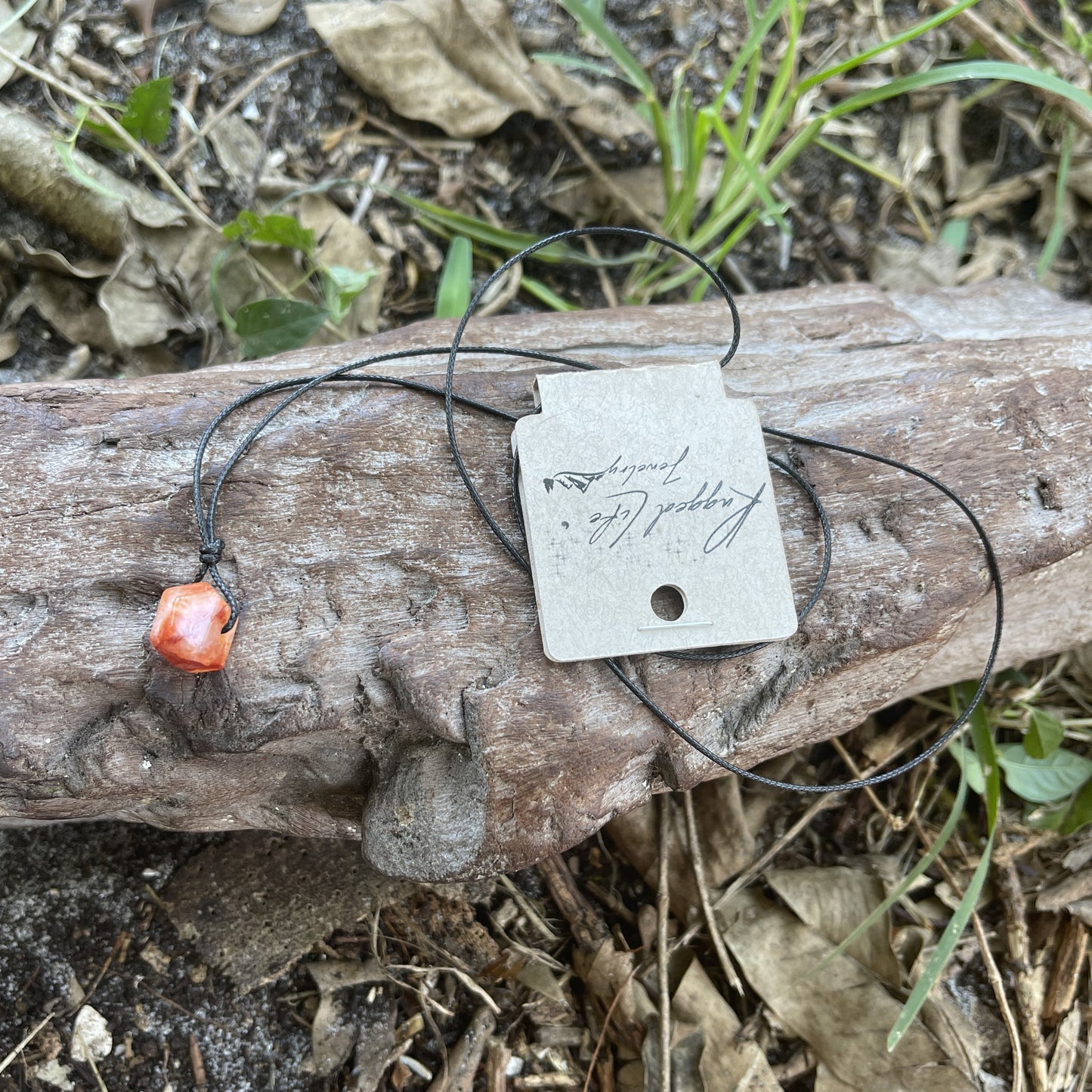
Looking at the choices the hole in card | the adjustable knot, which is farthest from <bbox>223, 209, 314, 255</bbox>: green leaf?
the hole in card

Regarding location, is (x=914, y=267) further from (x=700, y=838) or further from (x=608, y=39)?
(x=700, y=838)

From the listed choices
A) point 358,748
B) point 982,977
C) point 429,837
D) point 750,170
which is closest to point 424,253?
point 750,170

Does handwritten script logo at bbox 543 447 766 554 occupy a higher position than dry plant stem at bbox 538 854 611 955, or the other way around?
handwritten script logo at bbox 543 447 766 554

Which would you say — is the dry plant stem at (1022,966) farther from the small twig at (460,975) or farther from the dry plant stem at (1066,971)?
the small twig at (460,975)

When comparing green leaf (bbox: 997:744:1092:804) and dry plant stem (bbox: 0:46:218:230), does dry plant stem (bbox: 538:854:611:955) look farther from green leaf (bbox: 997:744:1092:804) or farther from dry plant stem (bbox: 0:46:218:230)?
dry plant stem (bbox: 0:46:218:230)

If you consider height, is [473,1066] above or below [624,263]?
below

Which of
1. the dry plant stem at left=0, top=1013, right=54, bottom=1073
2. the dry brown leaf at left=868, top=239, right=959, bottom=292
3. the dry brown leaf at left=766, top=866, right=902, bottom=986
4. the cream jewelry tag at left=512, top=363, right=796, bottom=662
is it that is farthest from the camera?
the dry brown leaf at left=868, top=239, right=959, bottom=292

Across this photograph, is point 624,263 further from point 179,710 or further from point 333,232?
point 179,710
